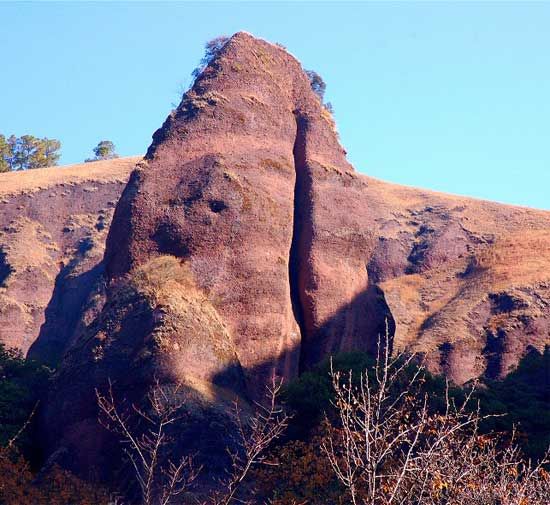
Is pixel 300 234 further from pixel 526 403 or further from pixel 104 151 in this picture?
pixel 104 151

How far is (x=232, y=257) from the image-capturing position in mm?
28422

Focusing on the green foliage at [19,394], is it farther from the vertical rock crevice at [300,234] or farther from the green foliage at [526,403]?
the green foliage at [526,403]

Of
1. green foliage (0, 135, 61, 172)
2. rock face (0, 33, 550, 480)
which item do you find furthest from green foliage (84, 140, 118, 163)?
rock face (0, 33, 550, 480)

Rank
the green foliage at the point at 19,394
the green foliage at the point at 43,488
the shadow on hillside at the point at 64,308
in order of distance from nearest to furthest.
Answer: the green foliage at the point at 43,488
the green foliage at the point at 19,394
the shadow on hillside at the point at 64,308

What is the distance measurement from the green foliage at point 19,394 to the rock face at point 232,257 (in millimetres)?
749

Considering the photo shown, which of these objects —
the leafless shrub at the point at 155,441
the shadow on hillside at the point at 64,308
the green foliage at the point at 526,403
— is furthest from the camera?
the shadow on hillside at the point at 64,308

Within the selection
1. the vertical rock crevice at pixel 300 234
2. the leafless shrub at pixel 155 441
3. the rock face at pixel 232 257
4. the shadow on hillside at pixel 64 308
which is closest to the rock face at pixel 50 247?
the shadow on hillside at pixel 64 308

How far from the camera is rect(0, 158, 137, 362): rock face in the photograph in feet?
182

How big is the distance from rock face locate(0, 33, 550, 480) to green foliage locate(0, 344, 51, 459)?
29.5 inches

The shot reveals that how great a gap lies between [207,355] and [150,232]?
437 centimetres

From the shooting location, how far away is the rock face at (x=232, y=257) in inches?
1010

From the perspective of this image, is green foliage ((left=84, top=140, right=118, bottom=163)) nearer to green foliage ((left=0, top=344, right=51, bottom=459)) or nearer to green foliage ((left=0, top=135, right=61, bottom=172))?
green foliage ((left=0, top=135, right=61, bottom=172))

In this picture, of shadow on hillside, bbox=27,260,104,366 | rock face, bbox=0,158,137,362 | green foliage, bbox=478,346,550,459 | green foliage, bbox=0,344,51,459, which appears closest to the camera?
green foliage, bbox=478,346,550,459

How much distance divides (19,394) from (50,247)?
33.9 meters
